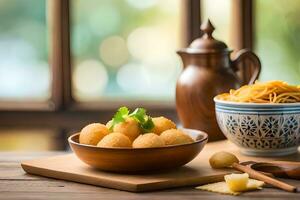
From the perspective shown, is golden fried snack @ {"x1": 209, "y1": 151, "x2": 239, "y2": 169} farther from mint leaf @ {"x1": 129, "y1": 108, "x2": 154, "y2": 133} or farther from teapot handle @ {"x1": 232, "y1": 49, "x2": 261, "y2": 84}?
teapot handle @ {"x1": 232, "y1": 49, "x2": 261, "y2": 84}

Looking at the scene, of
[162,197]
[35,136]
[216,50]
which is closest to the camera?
[162,197]

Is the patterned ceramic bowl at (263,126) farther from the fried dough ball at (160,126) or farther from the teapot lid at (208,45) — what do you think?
the teapot lid at (208,45)

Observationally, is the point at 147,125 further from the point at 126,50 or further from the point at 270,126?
the point at 126,50

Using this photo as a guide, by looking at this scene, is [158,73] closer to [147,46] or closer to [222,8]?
[147,46]

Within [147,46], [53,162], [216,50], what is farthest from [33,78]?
[53,162]

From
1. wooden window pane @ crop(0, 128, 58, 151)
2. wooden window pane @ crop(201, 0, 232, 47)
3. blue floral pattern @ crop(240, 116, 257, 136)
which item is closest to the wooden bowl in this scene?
blue floral pattern @ crop(240, 116, 257, 136)

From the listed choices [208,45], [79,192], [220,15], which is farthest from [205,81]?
[220,15]

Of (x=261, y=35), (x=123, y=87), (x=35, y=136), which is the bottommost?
(x=35, y=136)
